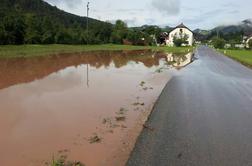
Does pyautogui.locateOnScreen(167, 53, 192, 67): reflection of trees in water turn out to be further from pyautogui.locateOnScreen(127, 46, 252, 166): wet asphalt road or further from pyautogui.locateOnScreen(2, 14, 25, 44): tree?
pyautogui.locateOnScreen(2, 14, 25, 44): tree

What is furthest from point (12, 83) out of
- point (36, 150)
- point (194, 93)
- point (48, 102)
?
point (36, 150)

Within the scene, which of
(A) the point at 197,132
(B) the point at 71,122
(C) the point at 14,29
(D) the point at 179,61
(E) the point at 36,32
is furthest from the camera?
(E) the point at 36,32

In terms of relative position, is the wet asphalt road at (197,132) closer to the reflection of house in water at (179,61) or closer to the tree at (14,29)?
the reflection of house in water at (179,61)

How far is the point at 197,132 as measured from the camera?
9984mm

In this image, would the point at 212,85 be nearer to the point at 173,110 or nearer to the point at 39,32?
the point at 173,110

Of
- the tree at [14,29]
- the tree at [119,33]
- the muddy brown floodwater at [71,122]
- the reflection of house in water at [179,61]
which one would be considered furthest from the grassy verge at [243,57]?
the tree at [119,33]

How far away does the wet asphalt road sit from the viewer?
777 cm

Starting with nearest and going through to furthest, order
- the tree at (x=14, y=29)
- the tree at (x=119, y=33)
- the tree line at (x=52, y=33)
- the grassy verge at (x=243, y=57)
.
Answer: the grassy verge at (x=243, y=57) → the tree at (x=14, y=29) → the tree line at (x=52, y=33) → the tree at (x=119, y=33)

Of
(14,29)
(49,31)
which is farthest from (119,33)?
(14,29)

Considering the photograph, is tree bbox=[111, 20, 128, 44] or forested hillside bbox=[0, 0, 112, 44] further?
tree bbox=[111, 20, 128, 44]

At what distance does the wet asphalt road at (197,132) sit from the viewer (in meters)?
7.77

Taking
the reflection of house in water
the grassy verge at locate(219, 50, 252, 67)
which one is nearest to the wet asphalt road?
the reflection of house in water

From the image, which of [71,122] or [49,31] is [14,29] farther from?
[71,122]

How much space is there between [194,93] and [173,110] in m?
4.83
